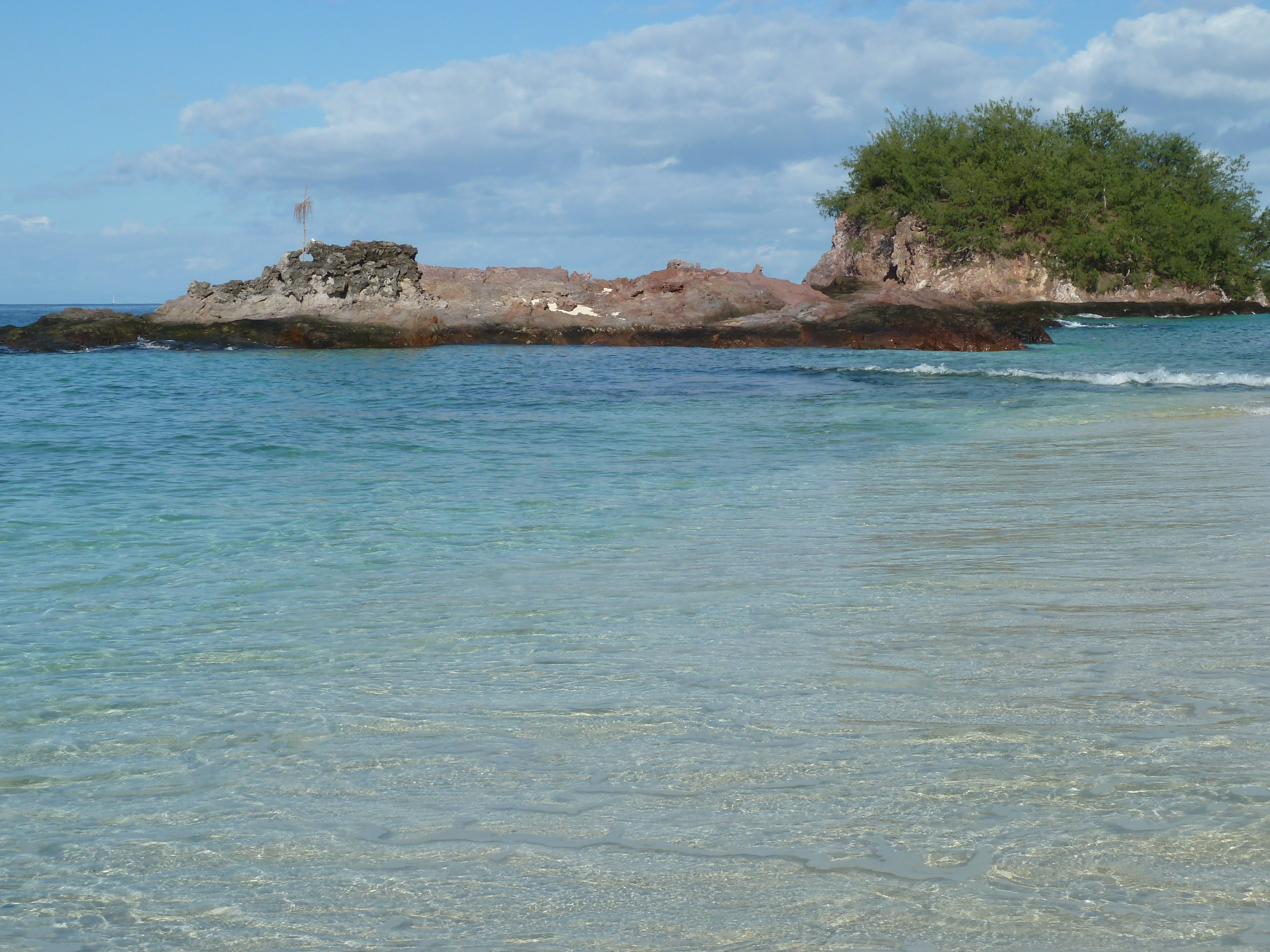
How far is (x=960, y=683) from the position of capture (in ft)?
11.6

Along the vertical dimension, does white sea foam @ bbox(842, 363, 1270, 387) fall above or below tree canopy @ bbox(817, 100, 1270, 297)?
below

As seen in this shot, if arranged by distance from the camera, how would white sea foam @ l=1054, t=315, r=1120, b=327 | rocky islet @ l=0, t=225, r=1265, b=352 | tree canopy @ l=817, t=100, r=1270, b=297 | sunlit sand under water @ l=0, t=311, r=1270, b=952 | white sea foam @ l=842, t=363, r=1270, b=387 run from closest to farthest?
sunlit sand under water @ l=0, t=311, r=1270, b=952 < white sea foam @ l=842, t=363, r=1270, b=387 < rocky islet @ l=0, t=225, r=1265, b=352 < white sea foam @ l=1054, t=315, r=1120, b=327 < tree canopy @ l=817, t=100, r=1270, b=297

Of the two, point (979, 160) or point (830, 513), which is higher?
point (979, 160)

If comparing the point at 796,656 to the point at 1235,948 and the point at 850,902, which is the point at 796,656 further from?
the point at 1235,948

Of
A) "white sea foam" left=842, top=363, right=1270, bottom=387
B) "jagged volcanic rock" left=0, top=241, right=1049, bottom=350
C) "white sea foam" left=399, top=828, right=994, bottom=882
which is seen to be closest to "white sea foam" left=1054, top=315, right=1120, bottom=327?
"jagged volcanic rock" left=0, top=241, right=1049, bottom=350

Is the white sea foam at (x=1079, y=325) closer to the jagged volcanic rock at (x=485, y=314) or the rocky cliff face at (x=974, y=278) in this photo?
the jagged volcanic rock at (x=485, y=314)

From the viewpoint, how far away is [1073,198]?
65.7 metres

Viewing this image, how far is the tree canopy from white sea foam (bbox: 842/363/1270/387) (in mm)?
45826

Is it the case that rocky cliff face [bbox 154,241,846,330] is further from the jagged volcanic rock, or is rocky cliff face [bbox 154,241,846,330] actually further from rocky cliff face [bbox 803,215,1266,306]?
rocky cliff face [bbox 803,215,1266,306]

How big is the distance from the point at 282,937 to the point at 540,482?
22.5 feet

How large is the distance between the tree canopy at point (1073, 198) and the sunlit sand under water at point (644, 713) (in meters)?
61.6

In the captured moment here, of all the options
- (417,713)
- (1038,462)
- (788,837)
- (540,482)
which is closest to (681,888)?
(788,837)

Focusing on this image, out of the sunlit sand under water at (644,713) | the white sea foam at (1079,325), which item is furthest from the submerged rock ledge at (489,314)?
the sunlit sand under water at (644,713)

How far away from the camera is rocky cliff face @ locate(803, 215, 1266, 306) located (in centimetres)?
6538
